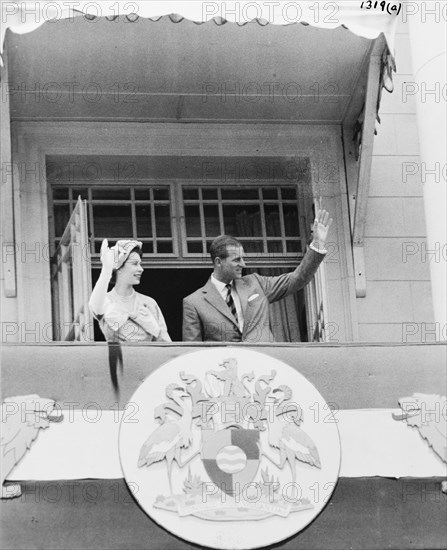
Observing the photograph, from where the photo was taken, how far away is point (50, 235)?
17578 mm

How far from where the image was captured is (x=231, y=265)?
15.4m

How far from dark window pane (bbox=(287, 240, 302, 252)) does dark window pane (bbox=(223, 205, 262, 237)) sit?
33cm

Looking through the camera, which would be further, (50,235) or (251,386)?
(50,235)

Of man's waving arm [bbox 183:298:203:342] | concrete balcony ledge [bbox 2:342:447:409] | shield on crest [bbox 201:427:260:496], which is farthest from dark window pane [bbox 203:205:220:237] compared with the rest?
shield on crest [bbox 201:427:260:496]

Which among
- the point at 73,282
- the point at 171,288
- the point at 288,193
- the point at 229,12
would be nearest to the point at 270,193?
the point at 288,193

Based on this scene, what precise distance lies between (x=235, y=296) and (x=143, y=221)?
2.84 m

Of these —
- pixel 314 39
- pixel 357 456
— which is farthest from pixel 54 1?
pixel 357 456

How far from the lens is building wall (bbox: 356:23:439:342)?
57.5ft

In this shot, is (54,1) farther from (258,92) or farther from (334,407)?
(334,407)

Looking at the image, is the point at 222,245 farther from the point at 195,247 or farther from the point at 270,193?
the point at 270,193

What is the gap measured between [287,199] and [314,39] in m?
2.52

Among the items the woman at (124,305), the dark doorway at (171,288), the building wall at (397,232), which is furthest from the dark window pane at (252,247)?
the woman at (124,305)

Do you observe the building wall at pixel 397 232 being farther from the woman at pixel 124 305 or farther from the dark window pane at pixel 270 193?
the woman at pixel 124 305

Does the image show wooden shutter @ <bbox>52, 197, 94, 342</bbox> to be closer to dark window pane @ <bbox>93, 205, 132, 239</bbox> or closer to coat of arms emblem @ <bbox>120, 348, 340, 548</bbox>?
dark window pane @ <bbox>93, 205, 132, 239</bbox>
